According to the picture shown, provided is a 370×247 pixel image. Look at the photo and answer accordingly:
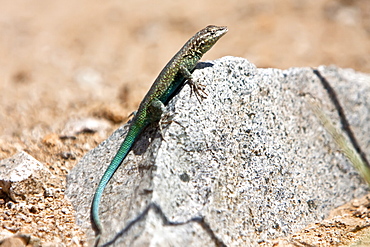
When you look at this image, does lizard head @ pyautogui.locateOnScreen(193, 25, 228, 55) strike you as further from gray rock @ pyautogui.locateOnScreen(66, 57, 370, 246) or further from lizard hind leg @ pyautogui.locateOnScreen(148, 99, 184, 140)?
lizard hind leg @ pyautogui.locateOnScreen(148, 99, 184, 140)

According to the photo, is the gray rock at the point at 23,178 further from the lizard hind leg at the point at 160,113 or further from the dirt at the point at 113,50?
the lizard hind leg at the point at 160,113

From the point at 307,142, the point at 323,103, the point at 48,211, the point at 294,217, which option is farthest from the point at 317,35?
the point at 48,211

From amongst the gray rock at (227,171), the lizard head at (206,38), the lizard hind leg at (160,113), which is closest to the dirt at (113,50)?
the gray rock at (227,171)

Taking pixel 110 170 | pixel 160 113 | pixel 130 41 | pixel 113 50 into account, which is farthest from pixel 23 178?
pixel 130 41

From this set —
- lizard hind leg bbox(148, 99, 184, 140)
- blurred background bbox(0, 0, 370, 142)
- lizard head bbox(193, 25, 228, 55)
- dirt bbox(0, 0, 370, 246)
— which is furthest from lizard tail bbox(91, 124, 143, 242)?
blurred background bbox(0, 0, 370, 142)

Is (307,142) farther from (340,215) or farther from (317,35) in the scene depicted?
(317,35)
